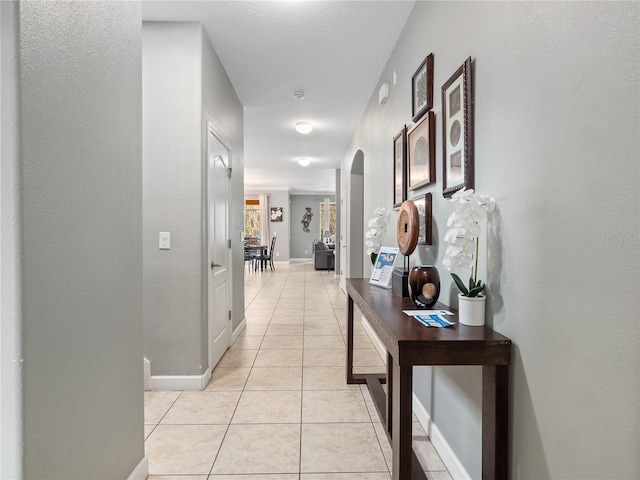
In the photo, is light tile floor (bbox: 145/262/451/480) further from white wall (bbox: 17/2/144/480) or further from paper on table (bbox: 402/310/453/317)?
paper on table (bbox: 402/310/453/317)

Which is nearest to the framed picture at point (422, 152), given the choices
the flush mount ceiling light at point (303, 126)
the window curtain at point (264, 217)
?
the flush mount ceiling light at point (303, 126)

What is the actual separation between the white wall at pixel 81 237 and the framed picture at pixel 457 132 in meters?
1.45

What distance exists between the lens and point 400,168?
2.62 metres

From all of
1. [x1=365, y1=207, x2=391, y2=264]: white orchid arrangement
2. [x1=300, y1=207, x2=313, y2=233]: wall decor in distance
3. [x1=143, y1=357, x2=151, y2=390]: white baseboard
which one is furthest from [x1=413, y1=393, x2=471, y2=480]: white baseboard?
[x1=300, y1=207, x2=313, y2=233]: wall decor in distance

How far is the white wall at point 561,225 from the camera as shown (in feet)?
2.60

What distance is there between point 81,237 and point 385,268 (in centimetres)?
182

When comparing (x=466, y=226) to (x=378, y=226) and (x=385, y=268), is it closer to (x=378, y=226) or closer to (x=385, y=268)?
(x=385, y=268)

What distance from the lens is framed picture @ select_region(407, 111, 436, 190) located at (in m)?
1.97

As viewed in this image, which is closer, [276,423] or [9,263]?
[9,263]

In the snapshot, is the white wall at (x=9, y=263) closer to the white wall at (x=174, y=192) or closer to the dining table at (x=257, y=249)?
the white wall at (x=174, y=192)

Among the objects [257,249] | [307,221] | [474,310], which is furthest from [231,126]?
[307,221]

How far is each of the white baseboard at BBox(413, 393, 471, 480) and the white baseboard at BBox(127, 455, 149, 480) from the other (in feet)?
4.72

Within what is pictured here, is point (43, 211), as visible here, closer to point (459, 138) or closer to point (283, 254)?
point (459, 138)

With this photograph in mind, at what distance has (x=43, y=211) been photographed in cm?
98
